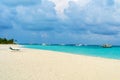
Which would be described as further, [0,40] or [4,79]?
[0,40]

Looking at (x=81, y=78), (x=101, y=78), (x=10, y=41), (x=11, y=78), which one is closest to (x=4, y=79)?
(x=11, y=78)

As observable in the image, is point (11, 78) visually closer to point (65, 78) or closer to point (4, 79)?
point (4, 79)

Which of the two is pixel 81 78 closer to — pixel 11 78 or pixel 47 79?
pixel 47 79

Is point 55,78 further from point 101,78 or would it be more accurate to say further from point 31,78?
point 101,78

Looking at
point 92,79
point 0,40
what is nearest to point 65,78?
point 92,79

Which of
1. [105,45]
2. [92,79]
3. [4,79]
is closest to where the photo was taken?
[4,79]

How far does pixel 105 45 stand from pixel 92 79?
88.5 meters

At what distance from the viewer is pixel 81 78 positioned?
10.1 m

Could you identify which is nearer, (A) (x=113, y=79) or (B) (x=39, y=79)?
(B) (x=39, y=79)

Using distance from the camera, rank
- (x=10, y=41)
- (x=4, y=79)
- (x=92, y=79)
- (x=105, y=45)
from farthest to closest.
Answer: (x=10, y=41) → (x=105, y=45) → (x=92, y=79) → (x=4, y=79)

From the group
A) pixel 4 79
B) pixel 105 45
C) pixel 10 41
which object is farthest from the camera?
pixel 10 41

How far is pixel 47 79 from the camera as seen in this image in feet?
31.5

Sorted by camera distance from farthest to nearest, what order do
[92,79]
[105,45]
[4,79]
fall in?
[105,45] < [92,79] < [4,79]

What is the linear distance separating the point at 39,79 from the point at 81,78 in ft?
5.53
